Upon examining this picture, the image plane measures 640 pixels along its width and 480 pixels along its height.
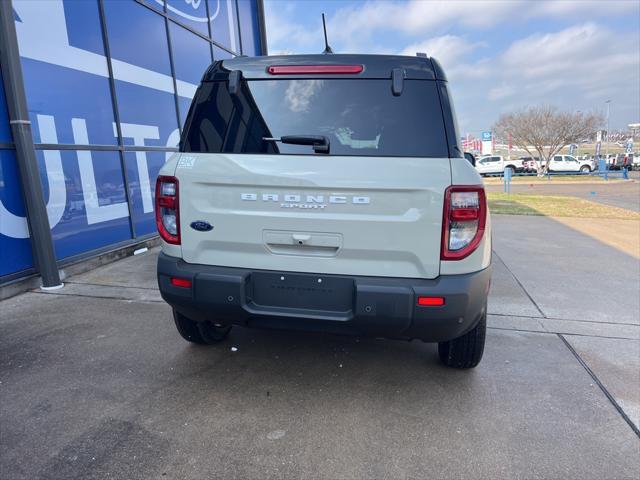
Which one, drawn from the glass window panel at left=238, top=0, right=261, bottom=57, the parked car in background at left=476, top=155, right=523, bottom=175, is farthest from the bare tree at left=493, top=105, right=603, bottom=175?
the glass window panel at left=238, top=0, right=261, bottom=57

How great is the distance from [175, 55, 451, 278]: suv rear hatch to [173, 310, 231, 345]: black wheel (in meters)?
0.86

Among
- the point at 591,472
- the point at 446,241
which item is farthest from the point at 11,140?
the point at 591,472

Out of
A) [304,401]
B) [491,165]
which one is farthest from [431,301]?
[491,165]

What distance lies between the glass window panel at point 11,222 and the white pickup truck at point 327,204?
3214 millimetres

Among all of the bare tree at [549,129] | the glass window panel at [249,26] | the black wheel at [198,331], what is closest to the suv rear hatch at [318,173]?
the black wheel at [198,331]

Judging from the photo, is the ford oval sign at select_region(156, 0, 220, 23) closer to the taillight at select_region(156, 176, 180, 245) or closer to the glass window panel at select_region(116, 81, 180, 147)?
the glass window panel at select_region(116, 81, 180, 147)

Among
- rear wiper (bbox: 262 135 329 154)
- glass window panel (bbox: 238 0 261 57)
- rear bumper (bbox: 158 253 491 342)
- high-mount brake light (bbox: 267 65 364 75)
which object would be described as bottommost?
rear bumper (bbox: 158 253 491 342)

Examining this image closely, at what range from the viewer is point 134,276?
218 inches

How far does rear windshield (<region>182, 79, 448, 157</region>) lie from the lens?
8.04ft

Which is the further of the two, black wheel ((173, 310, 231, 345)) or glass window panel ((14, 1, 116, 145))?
glass window panel ((14, 1, 116, 145))

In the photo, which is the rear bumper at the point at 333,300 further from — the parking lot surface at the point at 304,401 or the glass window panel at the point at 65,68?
the glass window panel at the point at 65,68

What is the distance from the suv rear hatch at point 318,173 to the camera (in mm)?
2365

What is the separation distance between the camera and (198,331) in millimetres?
3398

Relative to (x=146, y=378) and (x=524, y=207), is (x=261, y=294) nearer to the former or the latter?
(x=146, y=378)
